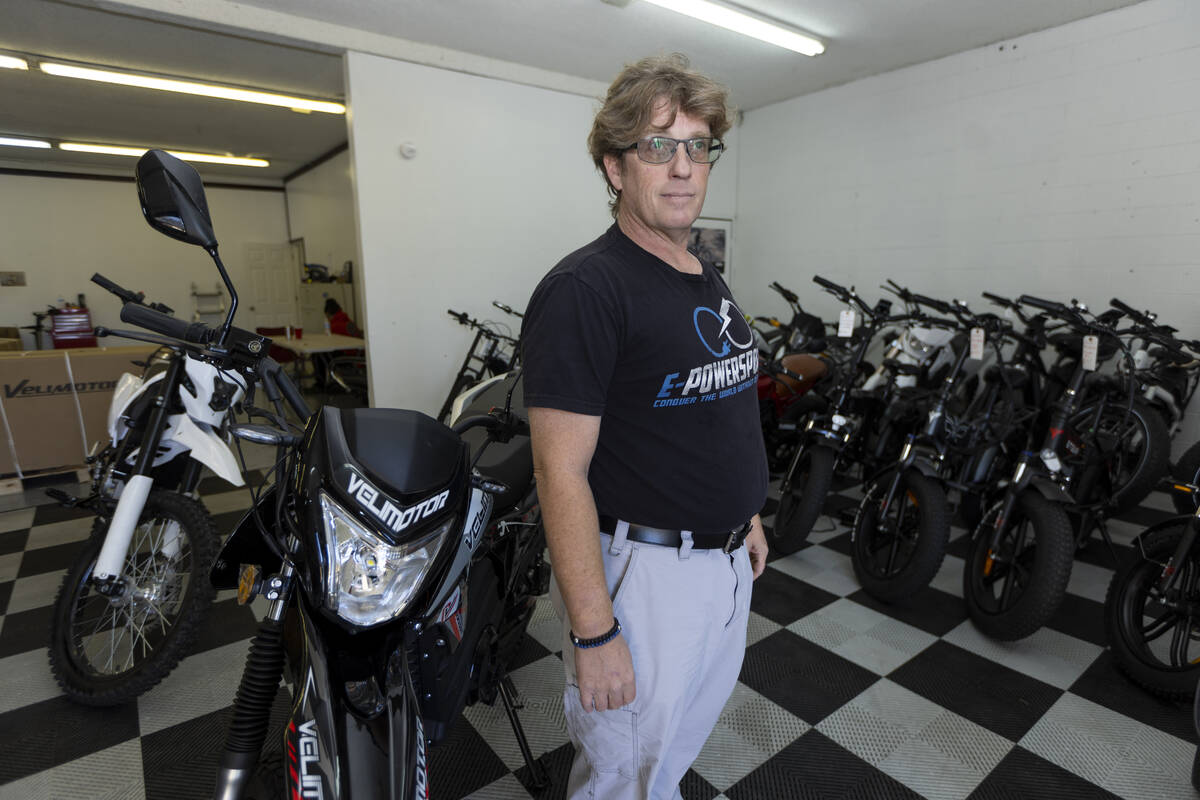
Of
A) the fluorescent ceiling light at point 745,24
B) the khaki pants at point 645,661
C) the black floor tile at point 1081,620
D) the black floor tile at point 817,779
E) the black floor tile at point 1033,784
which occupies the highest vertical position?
the fluorescent ceiling light at point 745,24

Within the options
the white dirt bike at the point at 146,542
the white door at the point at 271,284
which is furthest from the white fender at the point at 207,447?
the white door at the point at 271,284

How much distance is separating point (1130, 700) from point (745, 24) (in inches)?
144

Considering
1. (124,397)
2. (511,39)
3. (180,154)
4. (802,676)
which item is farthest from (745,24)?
(180,154)

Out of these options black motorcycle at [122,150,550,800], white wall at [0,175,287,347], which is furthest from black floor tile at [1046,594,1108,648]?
white wall at [0,175,287,347]

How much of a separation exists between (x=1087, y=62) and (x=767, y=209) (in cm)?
229

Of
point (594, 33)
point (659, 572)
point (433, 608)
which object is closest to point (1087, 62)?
point (594, 33)

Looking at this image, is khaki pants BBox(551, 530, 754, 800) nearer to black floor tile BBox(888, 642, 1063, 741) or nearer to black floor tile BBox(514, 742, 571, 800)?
black floor tile BBox(514, 742, 571, 800)

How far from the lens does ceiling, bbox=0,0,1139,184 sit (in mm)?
3375

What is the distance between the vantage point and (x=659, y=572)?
3.05ft

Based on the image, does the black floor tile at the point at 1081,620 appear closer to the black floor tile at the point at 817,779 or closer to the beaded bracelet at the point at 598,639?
the black floor tile at the point at 817,779

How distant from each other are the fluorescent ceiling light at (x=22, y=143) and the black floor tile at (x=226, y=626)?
746cm

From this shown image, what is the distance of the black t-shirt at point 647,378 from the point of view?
0.80m

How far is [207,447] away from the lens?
167 centimetres

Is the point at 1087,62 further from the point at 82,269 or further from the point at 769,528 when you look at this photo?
the point at 82,269
